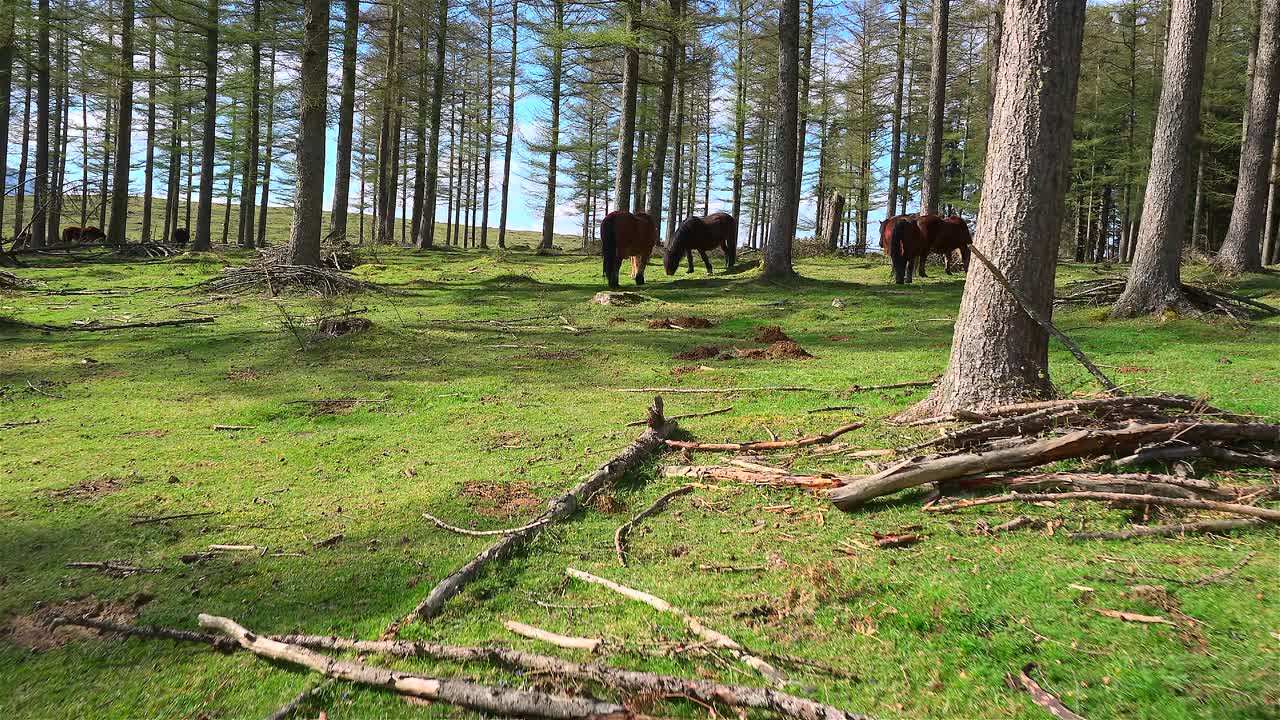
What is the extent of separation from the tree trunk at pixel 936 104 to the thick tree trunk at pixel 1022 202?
49.2 feet

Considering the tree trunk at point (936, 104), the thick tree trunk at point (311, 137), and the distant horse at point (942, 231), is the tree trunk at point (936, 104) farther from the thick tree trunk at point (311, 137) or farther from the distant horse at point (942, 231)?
the thick tree trunk at point (311, 137)

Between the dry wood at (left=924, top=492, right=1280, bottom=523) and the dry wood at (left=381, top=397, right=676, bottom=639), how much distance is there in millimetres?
1993

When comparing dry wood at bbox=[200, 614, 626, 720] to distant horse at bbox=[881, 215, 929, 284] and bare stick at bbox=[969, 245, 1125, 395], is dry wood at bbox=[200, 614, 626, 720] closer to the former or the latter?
bare stick at bbox=[969, 245, 1125, 395]

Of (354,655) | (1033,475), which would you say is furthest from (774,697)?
(1033,475)

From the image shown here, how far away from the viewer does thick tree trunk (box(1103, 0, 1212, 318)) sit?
10.1m

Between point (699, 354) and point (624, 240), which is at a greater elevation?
point (624, 240)

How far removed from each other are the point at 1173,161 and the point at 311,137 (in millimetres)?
14452

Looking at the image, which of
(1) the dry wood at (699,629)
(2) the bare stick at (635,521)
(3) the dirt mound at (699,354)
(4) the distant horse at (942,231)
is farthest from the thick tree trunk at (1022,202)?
(4) the distant horse at (942,231)

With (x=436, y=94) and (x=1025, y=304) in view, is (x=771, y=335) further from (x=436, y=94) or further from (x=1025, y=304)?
(x=436, y=94)

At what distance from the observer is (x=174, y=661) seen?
2.88 meters

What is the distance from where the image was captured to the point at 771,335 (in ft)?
34.4

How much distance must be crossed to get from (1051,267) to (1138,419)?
3.97 ft

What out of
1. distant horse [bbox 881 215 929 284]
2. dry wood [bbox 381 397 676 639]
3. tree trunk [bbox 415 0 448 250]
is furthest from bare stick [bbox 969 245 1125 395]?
tree trunk [bbox 415 0 448 250]

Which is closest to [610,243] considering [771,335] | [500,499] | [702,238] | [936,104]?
[702,238]
